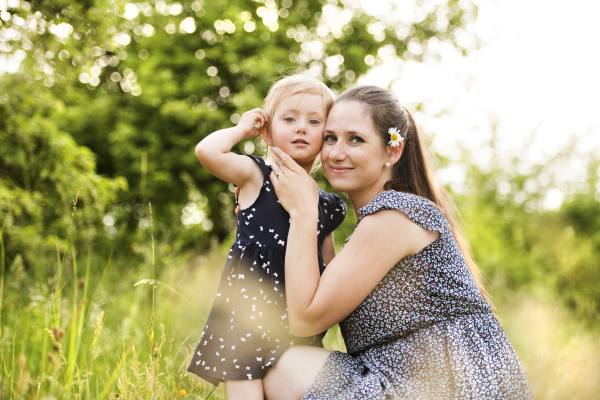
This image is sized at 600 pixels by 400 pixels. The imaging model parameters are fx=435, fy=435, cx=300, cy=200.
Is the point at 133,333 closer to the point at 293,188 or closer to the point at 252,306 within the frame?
the point at 252,306

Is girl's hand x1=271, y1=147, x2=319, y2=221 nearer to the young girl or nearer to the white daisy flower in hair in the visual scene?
the young girl

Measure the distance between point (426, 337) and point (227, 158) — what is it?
3.43 ft

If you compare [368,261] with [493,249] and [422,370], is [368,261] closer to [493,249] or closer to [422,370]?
[422,370]

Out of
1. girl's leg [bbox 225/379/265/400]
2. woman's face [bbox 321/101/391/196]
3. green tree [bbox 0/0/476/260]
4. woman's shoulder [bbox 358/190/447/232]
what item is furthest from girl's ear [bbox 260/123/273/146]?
green tree [bbox 0/0/476/260]

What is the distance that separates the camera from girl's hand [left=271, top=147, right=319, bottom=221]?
1.75m

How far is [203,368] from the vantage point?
67.2 inches

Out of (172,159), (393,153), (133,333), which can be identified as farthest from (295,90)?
(172,159)

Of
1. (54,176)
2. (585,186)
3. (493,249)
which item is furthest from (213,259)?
(585,186)

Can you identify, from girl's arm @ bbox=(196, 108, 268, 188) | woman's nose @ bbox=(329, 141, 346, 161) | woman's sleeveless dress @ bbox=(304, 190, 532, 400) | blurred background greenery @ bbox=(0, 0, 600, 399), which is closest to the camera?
woman's sleeveless dress @ bbox=(304, 190, 532, 400)

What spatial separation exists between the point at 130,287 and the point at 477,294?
3.46 metres

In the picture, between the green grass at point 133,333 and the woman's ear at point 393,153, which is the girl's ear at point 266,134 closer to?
the woman's ear at point 393,153

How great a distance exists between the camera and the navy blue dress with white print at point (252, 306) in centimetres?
167

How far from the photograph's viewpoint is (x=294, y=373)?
5.19ft

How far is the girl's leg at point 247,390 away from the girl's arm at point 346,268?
24 cm
